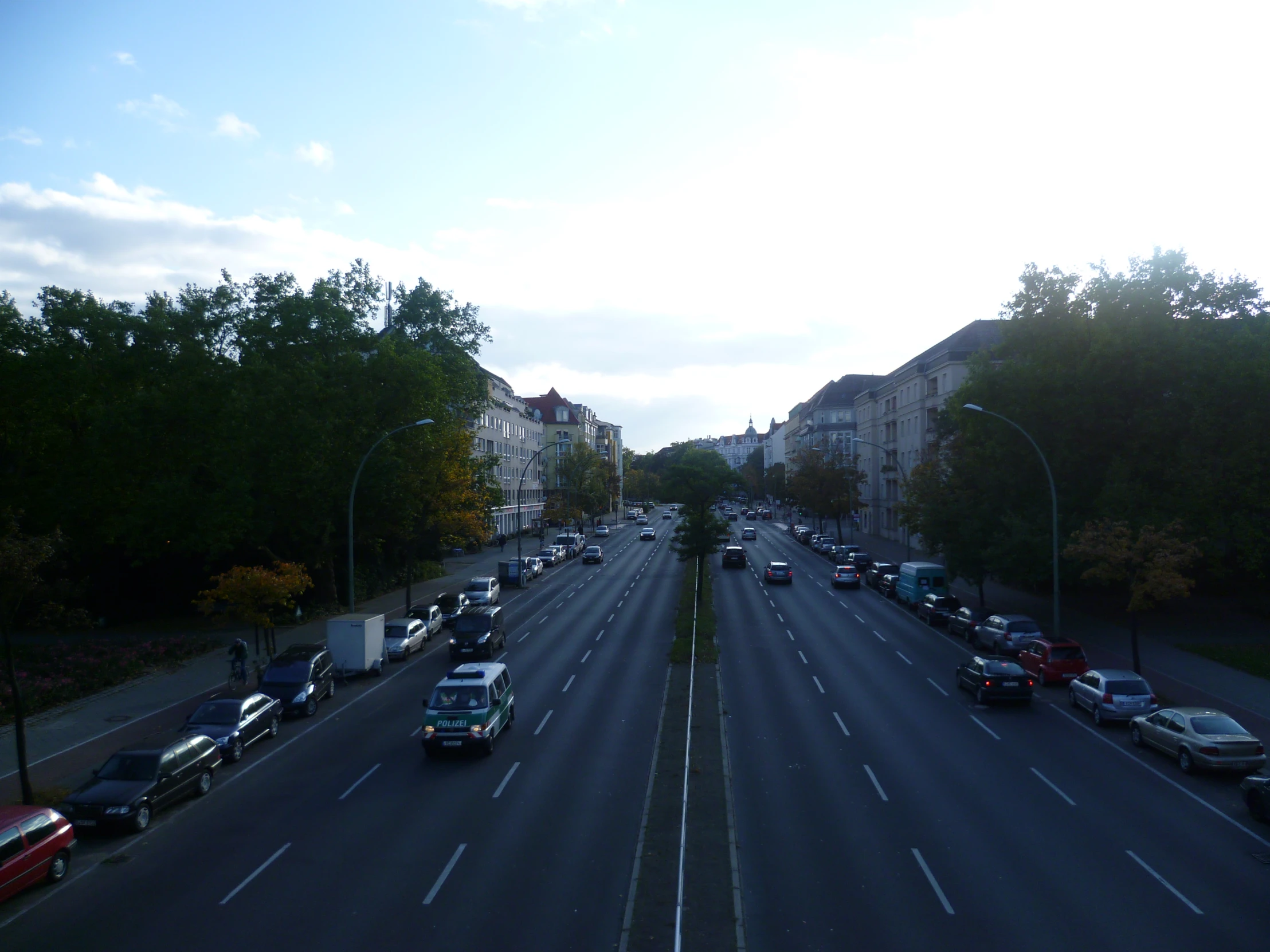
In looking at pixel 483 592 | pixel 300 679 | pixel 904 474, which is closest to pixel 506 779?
pixel 300 679

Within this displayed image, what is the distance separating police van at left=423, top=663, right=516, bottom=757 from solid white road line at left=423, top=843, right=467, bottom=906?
5127mm

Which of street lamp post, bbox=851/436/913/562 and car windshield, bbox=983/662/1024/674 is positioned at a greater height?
street lamp post, bbox=851/436/913/562

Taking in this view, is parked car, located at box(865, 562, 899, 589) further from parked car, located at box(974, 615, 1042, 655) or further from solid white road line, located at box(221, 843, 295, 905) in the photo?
solid white road line, located at box(221, 843, 295, 905)

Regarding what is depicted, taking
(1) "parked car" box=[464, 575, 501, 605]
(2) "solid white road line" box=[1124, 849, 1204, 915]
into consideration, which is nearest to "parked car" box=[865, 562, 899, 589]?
(1) "parked car" box=[464, 575, 501, 605]

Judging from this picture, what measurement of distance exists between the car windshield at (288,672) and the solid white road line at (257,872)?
34.2ft

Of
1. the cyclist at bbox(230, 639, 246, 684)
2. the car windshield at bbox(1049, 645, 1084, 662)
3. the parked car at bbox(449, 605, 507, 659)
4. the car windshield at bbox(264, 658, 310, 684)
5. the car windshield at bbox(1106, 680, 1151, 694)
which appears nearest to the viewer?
the car windshield at bbox(1106, 680, 1151, 694)

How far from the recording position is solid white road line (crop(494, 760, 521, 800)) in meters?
16.5

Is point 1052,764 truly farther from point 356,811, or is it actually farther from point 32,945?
point 32,945

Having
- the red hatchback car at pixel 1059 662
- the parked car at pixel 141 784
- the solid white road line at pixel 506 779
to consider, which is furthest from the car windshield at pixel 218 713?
the red hatchback car at pixel 1059 662

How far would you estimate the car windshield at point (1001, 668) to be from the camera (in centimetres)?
2347

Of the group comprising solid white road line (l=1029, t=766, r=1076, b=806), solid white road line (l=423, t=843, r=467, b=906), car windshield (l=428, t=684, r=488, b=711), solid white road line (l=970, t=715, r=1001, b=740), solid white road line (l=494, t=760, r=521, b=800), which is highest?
car windshield (l=428, t=684, r=488, b=711)

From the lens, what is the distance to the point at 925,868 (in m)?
12.6

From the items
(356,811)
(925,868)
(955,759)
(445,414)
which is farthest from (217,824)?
(445,414)

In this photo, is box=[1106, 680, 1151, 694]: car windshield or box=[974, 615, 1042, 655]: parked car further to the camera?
box=[974, 615, 1042, 655]: parked car
